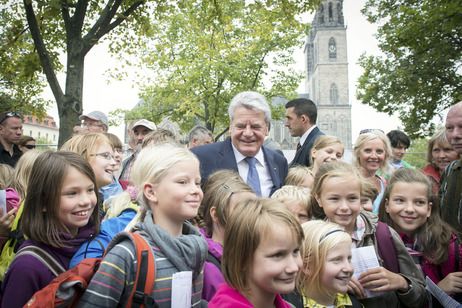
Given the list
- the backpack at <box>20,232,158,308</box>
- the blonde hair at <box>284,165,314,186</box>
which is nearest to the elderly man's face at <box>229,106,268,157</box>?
the blonde hair at <box>284,165,314,186</box>

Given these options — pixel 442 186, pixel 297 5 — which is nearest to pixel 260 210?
pixel 442 186

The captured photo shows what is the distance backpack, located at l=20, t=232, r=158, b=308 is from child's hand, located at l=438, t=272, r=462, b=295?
226cm

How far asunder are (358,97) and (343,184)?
1444 cm

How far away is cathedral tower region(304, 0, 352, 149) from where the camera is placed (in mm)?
77875

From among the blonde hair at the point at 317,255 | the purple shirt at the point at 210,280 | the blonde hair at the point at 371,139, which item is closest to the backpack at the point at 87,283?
the purple shirt at the point at 210,280

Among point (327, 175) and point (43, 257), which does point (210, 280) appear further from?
point (327, 175)

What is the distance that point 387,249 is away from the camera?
8.96 feet

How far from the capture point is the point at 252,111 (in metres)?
3.54

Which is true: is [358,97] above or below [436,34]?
below

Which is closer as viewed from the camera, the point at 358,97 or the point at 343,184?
the point at 343,184

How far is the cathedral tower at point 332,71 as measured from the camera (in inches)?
3066

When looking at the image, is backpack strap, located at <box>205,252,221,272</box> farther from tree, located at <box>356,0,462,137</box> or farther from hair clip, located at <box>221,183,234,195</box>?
tree, located at <box>356,0,462,137</box>

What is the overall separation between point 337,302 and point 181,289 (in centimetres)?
109

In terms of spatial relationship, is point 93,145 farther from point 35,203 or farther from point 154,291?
point 154,291
